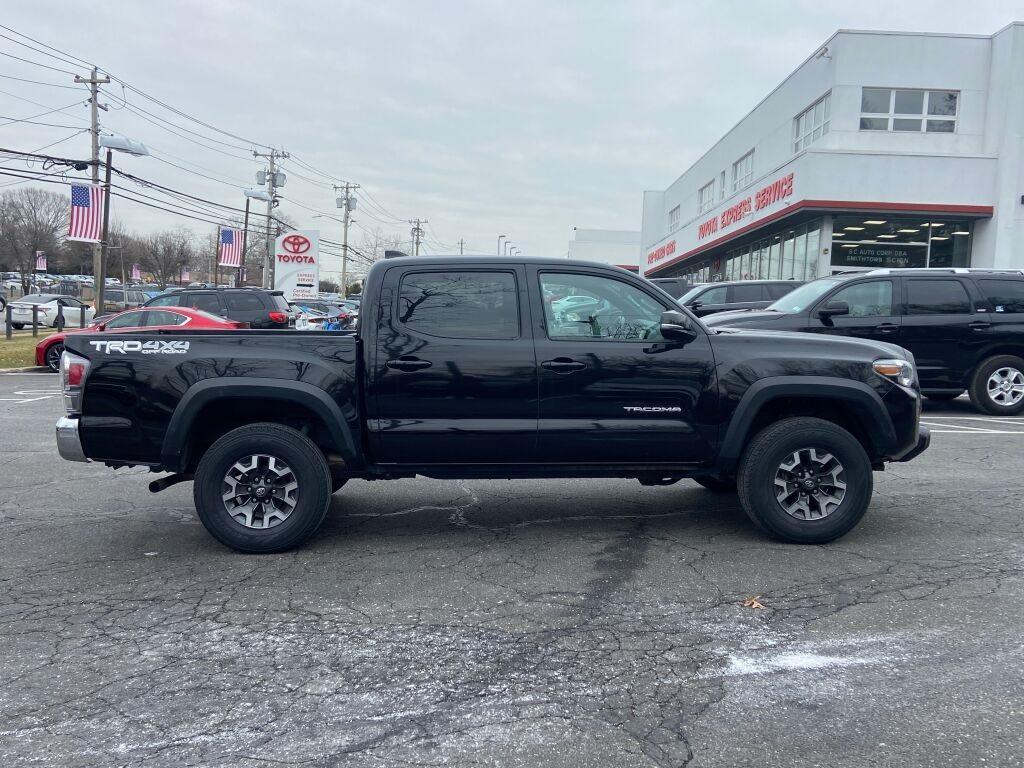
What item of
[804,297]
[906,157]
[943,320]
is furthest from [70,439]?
[906,157]

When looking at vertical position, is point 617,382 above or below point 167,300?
below

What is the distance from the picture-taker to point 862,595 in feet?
14.9

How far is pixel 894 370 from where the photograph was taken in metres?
5.44

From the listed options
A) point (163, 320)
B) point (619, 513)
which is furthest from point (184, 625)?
point (163, 320)

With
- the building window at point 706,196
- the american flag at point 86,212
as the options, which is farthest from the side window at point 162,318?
the building window at point 706,196

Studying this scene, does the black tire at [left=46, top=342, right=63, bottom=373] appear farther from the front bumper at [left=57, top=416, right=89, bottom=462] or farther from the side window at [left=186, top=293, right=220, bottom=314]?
the front bumper at [left=57, top=416, right=89, bottom=462]

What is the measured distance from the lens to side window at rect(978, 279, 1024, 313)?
36.8 feet

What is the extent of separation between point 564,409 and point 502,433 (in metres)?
0.42

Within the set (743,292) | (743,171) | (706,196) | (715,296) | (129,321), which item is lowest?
(129,321)

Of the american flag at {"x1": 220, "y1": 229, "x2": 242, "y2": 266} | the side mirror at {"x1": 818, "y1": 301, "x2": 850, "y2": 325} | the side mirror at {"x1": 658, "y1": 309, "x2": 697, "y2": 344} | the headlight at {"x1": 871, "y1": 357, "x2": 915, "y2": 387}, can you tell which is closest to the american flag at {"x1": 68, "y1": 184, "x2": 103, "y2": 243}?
the american flag at {"x1": 220, "y1": 229, "x2": 242, "y2": 266}

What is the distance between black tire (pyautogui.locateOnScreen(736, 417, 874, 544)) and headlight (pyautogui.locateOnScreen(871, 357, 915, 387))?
47 centimetres

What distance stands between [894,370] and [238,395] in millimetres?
4235

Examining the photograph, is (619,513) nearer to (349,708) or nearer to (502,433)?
(502,433)

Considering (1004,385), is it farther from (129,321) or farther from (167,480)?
(129,321)
